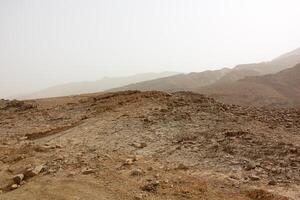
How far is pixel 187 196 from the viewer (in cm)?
722

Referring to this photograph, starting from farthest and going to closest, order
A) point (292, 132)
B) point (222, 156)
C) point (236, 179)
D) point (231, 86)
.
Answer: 1. point (231, 86)
2. point (292, 132)
3. point (222, 156)
4. point (236, 179)

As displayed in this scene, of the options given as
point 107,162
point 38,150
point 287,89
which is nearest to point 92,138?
point 38,150

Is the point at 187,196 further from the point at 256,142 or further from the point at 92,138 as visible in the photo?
the point at 92,138

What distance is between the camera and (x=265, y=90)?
4450cm

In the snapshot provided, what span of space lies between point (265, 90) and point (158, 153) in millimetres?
36838

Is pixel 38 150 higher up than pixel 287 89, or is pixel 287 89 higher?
pixel 38 150

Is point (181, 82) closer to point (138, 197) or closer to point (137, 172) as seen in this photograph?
point (137, 172)

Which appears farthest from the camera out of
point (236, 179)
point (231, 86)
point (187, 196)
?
point (231, 86)

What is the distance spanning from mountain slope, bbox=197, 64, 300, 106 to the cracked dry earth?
25.0 metres

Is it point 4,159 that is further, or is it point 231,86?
point 231,86

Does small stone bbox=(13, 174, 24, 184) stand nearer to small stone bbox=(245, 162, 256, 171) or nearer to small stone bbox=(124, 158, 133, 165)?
small stone bbox=(124, 158, 133, 165)

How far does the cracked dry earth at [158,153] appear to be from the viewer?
7.64m

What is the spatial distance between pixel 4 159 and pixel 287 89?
39.1 m

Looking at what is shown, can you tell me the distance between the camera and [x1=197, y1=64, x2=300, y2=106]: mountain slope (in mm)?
38906
